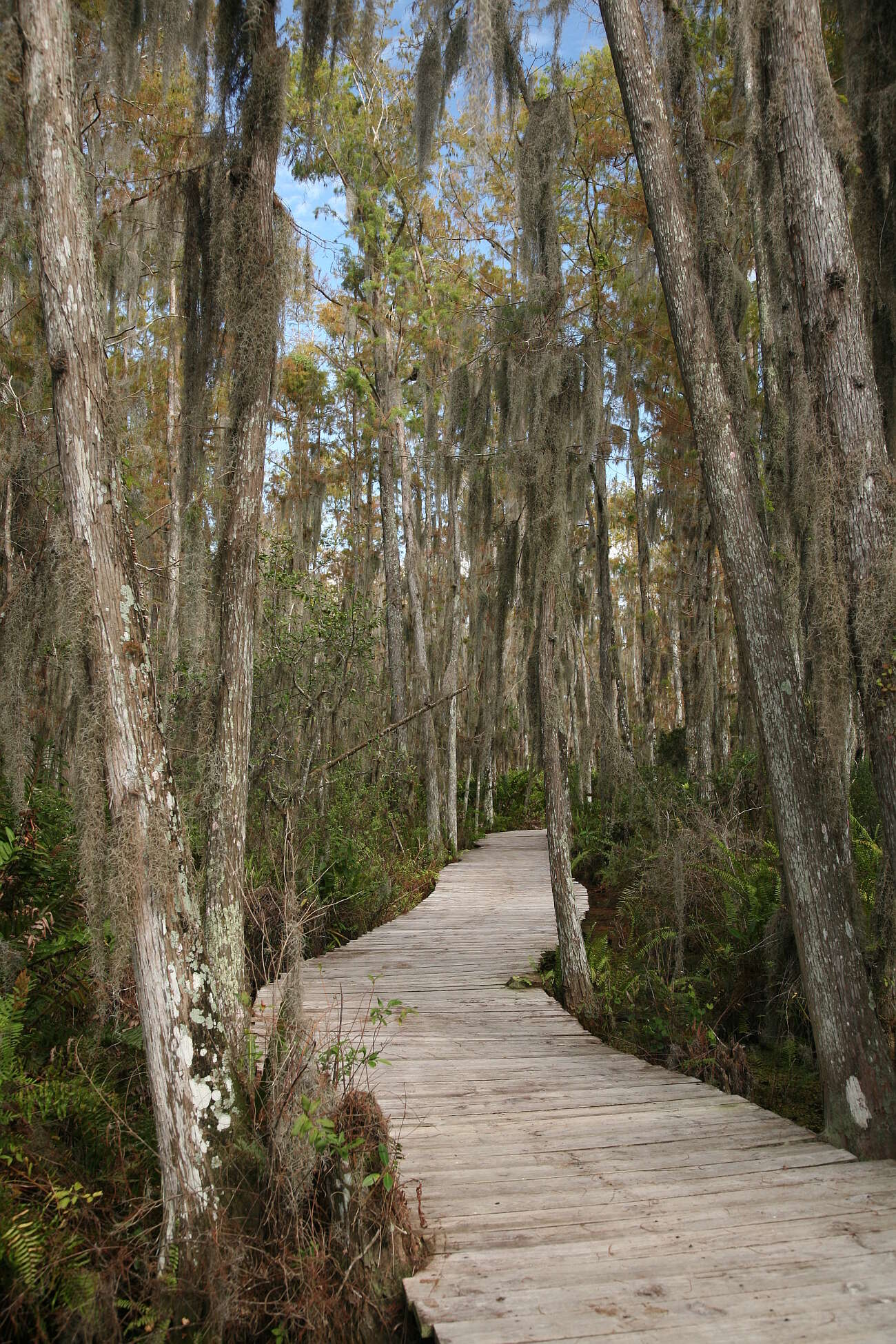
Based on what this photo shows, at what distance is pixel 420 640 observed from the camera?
461 inches

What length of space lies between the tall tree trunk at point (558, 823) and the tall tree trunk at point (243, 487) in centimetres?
221

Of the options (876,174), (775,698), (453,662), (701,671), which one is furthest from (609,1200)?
(453,662)

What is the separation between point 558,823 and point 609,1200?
110 inches

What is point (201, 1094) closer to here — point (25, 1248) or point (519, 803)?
point (25, 1248)

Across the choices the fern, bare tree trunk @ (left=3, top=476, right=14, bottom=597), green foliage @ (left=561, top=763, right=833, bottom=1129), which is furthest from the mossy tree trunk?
the fern

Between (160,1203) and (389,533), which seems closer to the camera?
(160,1203)

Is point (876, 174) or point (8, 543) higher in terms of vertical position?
point (876, 174)

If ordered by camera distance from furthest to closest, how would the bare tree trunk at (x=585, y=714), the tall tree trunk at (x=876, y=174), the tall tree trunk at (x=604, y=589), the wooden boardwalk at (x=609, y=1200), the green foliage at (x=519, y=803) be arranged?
the green foliage at (x=519, y=803)
the bare tree trunk at (x=585, y=714)
the tall tree trunk at (x=604, y=589)
the tall tree trunk at (x=876, y=174)
the wooden boardwalk at (x=609, y=1200)

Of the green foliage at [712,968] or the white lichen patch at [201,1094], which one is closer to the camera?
the white lichen patch at [201,1094]

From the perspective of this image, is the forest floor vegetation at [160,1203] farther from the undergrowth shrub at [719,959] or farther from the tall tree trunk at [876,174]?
the tall tree trunk at [876,174]

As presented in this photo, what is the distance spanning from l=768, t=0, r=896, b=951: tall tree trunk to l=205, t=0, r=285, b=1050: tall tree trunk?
2344 mm

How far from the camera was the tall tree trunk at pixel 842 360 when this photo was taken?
305 cm

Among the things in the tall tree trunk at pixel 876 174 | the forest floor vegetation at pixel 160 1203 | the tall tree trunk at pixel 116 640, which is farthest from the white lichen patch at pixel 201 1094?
the tall tree trunk at pixel 876 174

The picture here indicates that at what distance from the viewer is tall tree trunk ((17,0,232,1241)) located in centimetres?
263
